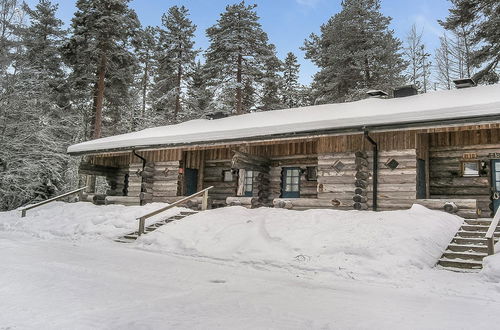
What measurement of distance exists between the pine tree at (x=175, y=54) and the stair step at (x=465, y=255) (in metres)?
24.5

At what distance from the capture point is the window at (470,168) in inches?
494

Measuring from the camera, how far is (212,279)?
7312 mm

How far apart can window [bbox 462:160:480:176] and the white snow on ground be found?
3.10 metres

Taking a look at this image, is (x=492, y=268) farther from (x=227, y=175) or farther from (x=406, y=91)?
(x=227, y=175)

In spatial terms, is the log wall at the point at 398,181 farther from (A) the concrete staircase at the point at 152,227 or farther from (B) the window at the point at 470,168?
(A) the concrete staircase at the point at 152,227

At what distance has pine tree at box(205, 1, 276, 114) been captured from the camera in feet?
85.9

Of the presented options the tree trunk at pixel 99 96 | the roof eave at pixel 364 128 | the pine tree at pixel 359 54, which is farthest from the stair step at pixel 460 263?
the tree trunk at pixel 99 96

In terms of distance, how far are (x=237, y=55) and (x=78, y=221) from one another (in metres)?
16.5

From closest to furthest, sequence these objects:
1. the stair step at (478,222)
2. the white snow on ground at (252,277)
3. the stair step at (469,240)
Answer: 1. the white snow on ground at (252,277)
2. the stair step at (469,240)
3. the stair step at (478,222)

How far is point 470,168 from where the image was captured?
41.5ft

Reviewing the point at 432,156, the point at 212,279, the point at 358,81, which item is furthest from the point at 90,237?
the point at 358,81

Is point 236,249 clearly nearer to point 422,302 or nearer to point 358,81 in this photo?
point 422,302

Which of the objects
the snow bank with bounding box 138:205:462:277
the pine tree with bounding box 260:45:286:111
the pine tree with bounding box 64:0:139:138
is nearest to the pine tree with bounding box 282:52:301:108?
the pine tree with bounding box 260:45:286:111

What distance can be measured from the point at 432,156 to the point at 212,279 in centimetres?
975
